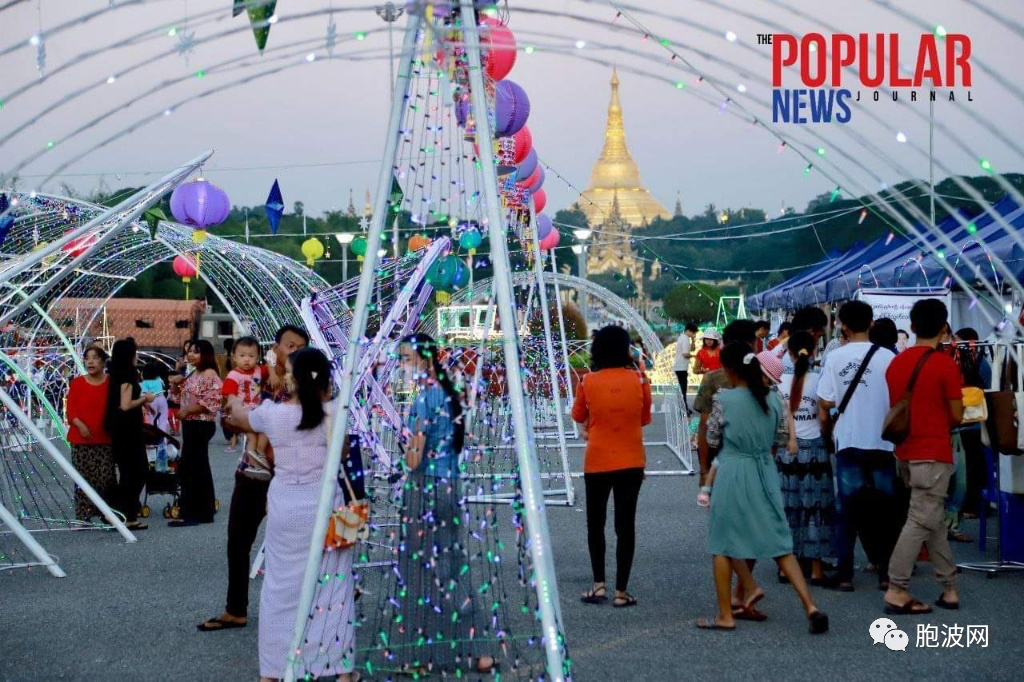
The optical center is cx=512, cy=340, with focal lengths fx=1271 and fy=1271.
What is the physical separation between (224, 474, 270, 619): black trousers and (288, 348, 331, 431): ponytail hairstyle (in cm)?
141

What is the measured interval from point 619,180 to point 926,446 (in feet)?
304

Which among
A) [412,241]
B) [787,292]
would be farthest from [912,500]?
[787,292]

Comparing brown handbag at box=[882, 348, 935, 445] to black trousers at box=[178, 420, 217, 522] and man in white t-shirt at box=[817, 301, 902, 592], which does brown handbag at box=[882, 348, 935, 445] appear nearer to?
man in white t-shirt at box=[817, 301, 902, 592]

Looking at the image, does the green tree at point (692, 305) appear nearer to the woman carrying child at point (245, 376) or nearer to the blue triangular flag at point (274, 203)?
the blue triangular flag at point (274, 203)

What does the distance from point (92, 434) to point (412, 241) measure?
3.13 meters

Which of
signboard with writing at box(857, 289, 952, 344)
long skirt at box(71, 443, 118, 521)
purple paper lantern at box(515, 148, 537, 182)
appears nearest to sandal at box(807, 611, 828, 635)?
purple paper lantern at box(515, 148, 537, 182)

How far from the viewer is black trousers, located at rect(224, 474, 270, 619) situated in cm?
682

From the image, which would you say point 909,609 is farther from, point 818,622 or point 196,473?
point 196,473

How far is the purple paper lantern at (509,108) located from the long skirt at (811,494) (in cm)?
319

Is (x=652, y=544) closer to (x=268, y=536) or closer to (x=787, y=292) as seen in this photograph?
(x=268, y=536)

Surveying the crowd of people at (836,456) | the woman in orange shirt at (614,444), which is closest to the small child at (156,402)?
the crowd of people at (836,456)

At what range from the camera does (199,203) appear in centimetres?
1494

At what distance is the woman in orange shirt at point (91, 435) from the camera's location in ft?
34.8

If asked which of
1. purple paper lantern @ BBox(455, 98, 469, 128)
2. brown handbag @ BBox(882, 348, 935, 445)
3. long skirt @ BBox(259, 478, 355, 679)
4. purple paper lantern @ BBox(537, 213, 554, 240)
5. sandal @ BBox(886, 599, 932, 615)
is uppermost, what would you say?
purple paper lantern @ BBox(537, 213, 554, 240)
